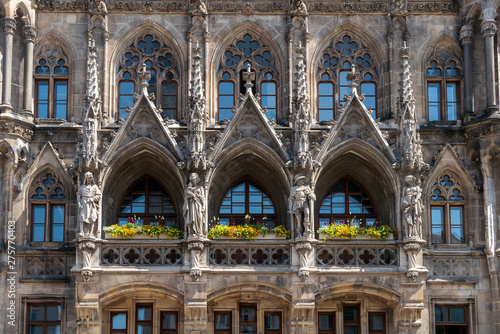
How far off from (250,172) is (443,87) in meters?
6.98

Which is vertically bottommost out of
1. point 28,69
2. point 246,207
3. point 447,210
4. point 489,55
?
point 447,210

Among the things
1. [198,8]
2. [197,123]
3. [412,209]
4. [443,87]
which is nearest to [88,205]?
[197,123]

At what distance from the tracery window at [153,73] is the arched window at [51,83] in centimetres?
182

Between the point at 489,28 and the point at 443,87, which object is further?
the point at 443,87

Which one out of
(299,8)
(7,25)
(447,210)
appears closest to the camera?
(7,25)

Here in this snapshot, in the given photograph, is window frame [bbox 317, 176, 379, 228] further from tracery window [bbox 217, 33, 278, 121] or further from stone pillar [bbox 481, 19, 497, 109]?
stone pillar [bbox 481, 19, 497, 109]

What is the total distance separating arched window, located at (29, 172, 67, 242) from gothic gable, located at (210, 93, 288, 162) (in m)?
5.29

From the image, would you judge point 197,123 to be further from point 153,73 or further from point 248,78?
point 153,73

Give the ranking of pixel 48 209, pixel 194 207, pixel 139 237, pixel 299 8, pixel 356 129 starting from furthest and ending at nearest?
pixel 299 8 < pixel 48 209 < pixel 356 129 < pixel 139 237 < pixel 194 207

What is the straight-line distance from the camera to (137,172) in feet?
97.2

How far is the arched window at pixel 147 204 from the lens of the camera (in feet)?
97.2

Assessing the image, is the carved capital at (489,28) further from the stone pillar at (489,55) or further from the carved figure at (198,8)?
the carved figure at (198,8)

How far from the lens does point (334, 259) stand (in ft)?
91.2

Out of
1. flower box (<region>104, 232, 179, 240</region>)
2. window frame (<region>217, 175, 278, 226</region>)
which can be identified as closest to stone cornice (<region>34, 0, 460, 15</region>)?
window frame (<region>217, 175, 278, 226</region>)
